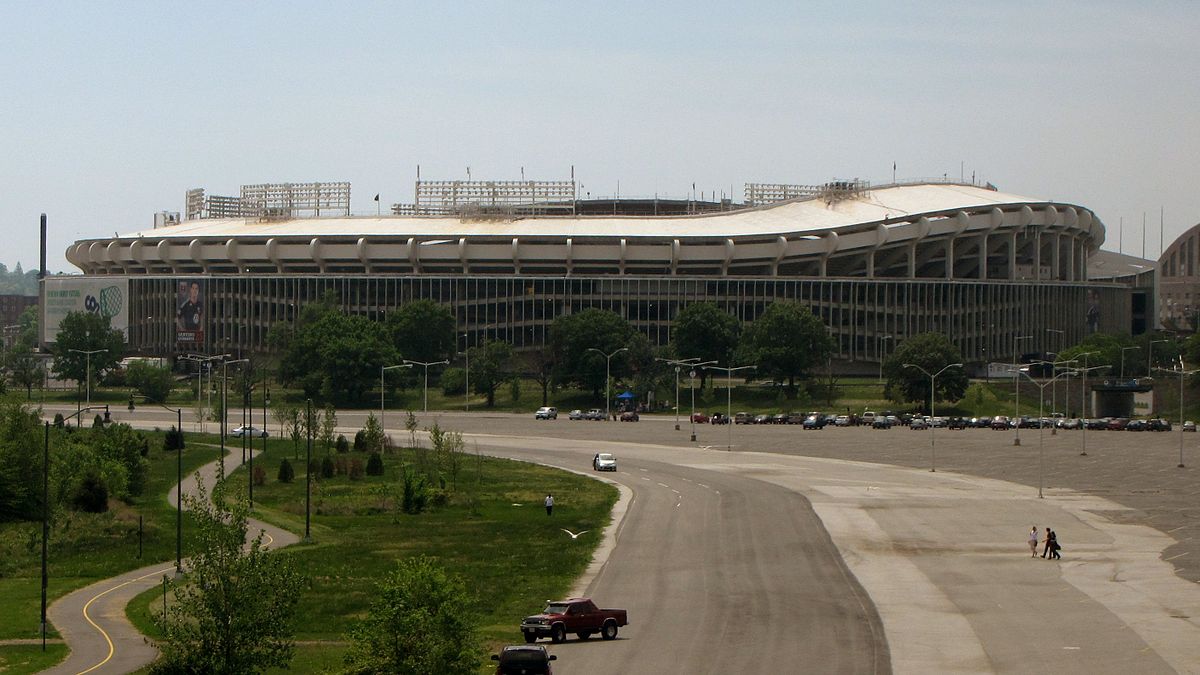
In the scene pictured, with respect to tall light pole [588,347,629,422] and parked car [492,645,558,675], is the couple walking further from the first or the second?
tall light pole [588,347,629,422]

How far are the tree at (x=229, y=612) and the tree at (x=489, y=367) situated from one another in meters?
128

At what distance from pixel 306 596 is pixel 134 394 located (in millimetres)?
126102

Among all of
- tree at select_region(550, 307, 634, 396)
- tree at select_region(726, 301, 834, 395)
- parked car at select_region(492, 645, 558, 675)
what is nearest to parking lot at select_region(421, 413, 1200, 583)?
tree at select_region(550, 307, 634, 396)

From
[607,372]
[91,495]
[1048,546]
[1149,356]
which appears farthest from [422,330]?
[1048,546]

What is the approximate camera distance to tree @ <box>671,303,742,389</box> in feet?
574

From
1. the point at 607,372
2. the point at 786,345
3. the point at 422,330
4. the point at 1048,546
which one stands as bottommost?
the point at 1048,546

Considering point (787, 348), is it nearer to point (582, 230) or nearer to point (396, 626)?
point (582, 230)

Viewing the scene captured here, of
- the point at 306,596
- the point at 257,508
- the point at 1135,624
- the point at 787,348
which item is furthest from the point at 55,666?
the point at 787,348

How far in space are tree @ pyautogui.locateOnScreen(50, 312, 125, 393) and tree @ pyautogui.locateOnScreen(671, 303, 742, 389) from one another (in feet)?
205

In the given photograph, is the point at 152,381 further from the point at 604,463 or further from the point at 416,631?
the point at 416,631

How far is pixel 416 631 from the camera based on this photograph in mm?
35969

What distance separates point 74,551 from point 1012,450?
2846 inches

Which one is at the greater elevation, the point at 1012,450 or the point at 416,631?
the point at 416,631

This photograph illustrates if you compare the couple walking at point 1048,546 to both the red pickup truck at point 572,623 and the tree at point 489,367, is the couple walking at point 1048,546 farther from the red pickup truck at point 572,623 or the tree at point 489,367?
the tree at point 489,367
